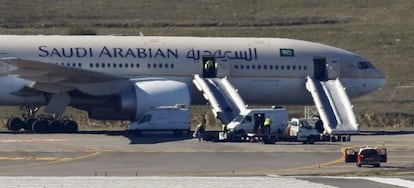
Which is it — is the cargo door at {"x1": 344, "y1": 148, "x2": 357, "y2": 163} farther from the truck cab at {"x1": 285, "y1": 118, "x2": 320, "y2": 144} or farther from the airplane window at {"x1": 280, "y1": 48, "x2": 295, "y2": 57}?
the airplane window at {"x1": 280, "y1": 48, "x2": 295, "y2": 57}

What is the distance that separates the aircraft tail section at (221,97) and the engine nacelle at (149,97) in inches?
46.1

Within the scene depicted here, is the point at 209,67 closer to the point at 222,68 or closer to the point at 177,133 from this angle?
the point at 222,68

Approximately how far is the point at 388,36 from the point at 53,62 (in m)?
46.8

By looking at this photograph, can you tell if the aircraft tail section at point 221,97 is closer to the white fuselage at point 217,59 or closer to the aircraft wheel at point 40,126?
the white fuselage at point 217,59

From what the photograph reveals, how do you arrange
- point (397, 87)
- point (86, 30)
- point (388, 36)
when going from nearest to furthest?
point (397, 87), point (86, 30), point (388, 36)

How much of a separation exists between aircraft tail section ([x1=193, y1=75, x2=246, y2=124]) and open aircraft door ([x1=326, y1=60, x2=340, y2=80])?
5.56 metres

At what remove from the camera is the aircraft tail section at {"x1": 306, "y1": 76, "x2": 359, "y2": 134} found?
186 feet

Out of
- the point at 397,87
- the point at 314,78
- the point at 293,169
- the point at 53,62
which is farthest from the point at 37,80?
the point at 397,87

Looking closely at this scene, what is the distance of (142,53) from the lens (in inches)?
2392

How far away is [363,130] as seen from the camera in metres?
65.5

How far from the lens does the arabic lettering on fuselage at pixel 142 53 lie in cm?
5950

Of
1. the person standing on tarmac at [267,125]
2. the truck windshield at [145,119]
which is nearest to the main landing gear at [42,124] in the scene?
the truck windshield at [145,119]

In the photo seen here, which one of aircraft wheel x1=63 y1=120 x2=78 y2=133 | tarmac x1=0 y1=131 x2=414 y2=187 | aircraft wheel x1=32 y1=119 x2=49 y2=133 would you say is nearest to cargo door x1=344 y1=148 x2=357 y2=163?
tarmac x1=0 y1=131 x2=414 y2=187

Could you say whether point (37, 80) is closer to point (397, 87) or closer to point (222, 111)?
point (222, 111)
